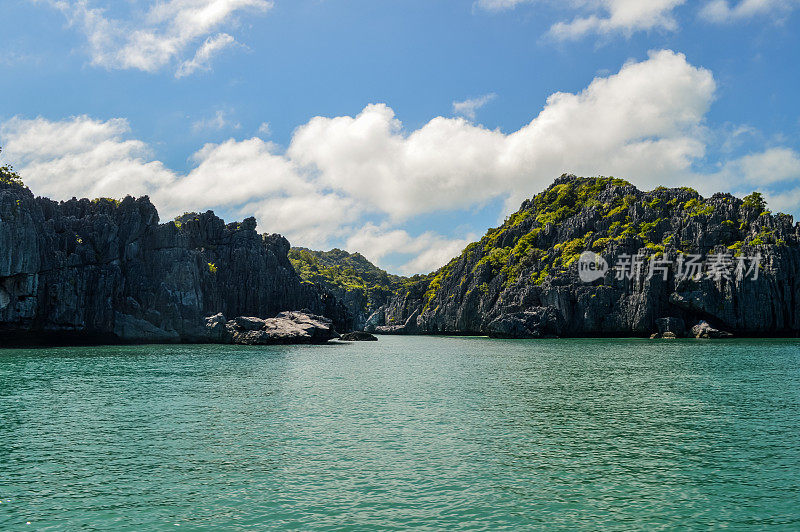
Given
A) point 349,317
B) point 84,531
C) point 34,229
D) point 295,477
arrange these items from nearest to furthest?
point 84,531
point 295,477
point 34,229
point 349,317

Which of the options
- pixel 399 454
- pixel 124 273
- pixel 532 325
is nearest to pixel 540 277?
pixel 532 325

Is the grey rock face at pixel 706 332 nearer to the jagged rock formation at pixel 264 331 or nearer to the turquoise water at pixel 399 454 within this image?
the turquoise water at pixel 399 454

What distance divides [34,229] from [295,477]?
307ft

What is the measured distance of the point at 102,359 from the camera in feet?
229

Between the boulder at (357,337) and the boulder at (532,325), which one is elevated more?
the boulder at (532,325)

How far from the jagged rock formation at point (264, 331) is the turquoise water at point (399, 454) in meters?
64.2

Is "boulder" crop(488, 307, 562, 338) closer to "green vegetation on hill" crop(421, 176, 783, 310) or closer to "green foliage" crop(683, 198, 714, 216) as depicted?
"green vegetation on hill" crop(421, 176, 783, 310)

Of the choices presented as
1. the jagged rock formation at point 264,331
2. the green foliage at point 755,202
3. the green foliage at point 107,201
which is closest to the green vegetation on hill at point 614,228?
the green foliage at point 755,202

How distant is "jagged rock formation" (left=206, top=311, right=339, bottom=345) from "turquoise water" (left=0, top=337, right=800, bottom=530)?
211ft

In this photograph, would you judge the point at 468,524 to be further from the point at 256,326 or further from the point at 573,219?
the point at 573,219

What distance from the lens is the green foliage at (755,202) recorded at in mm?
135000

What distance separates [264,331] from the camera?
11238 cm

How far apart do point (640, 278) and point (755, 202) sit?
1418 inches

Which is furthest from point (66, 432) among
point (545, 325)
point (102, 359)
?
point (545, 325)
